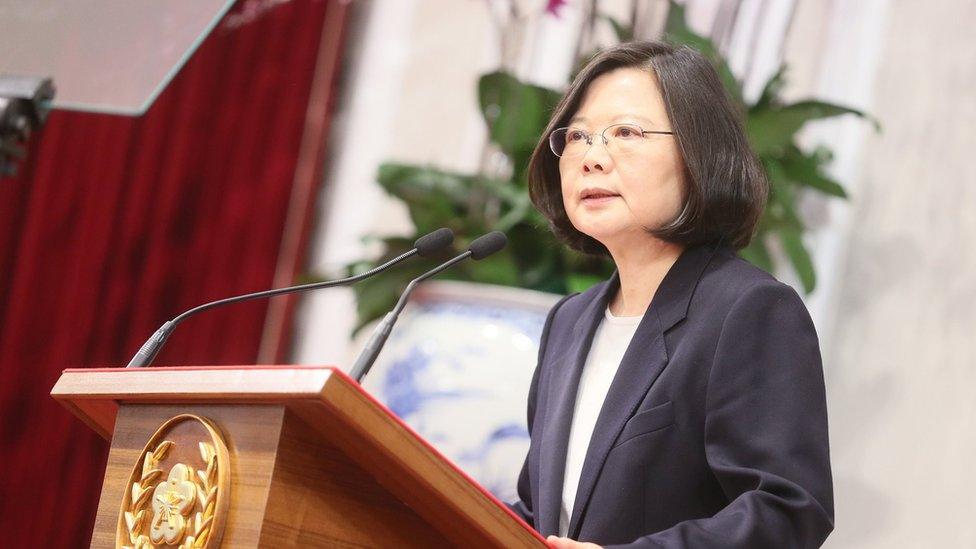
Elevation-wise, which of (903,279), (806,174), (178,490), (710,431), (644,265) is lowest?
(178,490)

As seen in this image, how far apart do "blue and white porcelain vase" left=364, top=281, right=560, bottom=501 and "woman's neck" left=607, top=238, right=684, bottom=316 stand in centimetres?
96

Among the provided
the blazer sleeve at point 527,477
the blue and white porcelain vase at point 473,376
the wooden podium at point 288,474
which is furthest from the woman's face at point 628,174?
the blue and white porcelain vase at point 473,376

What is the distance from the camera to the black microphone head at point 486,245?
1.61 metres

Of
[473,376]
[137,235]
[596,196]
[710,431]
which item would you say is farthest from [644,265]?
[137,235]

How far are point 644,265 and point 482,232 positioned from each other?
135cm

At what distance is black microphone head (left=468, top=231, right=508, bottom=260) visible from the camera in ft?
5.27

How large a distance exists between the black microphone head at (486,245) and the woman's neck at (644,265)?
156 millimetres

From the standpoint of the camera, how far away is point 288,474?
1.15m

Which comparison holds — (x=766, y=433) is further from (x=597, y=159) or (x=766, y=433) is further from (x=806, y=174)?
(x=806, y=174)

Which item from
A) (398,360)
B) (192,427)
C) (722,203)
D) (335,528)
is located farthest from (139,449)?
(398,360)

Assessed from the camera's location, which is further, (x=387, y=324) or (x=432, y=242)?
(x=432, y=242)

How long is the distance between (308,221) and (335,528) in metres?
2.94

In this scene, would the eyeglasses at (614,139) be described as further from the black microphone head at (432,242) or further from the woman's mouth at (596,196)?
the black microphone head at (432,242)

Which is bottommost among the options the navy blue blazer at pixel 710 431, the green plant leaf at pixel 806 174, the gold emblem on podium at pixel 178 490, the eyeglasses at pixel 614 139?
the gold emblem on podium at pixel 178 490
